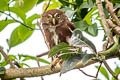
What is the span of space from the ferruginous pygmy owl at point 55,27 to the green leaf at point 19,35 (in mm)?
87

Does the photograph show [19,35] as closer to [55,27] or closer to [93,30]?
[55,27]

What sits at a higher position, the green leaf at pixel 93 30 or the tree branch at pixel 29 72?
the green leaf at pixel 93 30

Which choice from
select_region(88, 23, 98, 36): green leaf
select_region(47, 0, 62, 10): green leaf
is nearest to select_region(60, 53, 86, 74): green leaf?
select_region(88, 23, 98, 36): green leaf

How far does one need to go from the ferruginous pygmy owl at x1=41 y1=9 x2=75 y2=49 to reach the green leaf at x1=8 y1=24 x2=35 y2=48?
0.28ft

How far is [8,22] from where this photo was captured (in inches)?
42.6

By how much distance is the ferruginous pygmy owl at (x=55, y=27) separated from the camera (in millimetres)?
1186

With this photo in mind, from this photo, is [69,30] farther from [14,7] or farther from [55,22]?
[14,7]

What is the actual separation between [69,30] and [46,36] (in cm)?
11

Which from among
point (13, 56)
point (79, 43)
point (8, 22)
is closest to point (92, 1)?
point (79, 43)

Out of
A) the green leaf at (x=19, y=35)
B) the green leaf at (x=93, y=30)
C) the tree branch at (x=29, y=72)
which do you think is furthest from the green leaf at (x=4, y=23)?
the green leaf at (x=93, y=30)

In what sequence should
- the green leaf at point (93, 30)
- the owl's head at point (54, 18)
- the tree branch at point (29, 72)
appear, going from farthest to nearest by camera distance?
1. the owl's head at point (54, 18)
2. the tree branch at point (29, 72)
3. the green leaf at point (93, 30)

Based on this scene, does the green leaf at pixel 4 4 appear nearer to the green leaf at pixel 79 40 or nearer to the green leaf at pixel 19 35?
the green leaf at pixel 19 35

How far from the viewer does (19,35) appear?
115 centimetres

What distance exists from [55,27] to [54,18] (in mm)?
63
